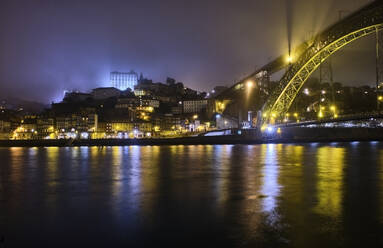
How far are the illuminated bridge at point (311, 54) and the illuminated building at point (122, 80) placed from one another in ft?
367

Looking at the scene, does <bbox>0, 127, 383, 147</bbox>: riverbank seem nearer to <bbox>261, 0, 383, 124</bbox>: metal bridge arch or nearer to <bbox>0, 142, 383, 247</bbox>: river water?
<bbox>261, 0, 383, 124</bbox>: metal bridge arch

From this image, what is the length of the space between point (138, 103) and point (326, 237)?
127 meters

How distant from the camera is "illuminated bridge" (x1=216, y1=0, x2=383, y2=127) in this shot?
106 ft

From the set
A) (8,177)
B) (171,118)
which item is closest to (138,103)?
(171,118)

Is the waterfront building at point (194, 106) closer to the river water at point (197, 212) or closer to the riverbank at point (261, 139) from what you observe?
the riverbank at point (261, 139)

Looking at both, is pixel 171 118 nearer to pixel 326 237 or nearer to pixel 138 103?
pixel 138 103

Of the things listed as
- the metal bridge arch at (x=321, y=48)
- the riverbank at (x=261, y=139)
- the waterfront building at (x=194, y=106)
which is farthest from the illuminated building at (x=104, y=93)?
the metal bridge arch at (x=321, y=48)

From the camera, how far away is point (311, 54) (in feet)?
140

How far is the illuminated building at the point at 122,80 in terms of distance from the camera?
16812 centimetres

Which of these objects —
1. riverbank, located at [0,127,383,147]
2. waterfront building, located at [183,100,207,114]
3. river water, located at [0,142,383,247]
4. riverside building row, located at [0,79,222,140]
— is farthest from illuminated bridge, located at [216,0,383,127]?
waterfront building, located at [183,100,207,114]

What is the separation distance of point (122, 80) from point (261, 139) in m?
120

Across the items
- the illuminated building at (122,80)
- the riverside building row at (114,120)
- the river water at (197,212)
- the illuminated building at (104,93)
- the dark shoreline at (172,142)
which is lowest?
the river water at (197,212)

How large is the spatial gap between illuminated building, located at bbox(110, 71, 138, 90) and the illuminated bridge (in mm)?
111904

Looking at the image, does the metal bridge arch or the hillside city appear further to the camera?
the hillside city
